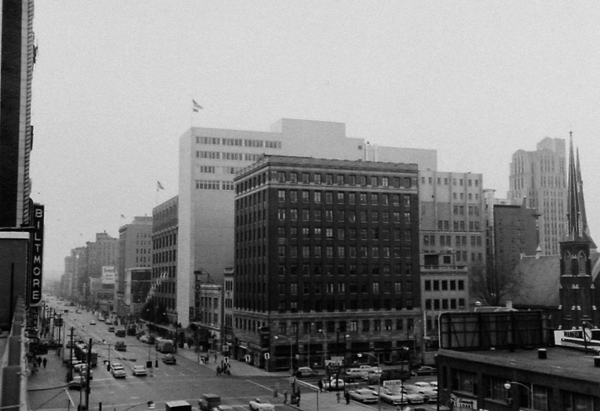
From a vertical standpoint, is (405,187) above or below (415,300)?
above

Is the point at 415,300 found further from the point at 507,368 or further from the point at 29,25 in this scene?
the point at 29,25

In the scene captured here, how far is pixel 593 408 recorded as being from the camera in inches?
1486

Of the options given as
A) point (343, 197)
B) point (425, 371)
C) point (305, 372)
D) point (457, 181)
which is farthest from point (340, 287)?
point (457, 181)

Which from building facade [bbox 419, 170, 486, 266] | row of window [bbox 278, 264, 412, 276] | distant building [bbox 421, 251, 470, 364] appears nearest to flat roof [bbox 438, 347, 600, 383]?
row of window [bbox 278, 264, 412, 276]

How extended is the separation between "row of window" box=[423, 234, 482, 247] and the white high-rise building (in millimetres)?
25050

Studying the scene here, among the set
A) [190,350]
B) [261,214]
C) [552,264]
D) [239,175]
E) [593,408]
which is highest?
[239,175]

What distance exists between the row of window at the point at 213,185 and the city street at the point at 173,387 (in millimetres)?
48486

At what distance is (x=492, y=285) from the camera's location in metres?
141

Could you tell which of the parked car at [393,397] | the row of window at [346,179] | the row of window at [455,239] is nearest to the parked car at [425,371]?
the parked car at [393,397]

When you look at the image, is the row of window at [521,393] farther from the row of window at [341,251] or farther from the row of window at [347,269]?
the row of window at [341,251]

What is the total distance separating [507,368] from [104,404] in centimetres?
4276

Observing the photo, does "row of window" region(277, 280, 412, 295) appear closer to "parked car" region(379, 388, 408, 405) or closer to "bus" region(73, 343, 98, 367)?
"bus" region(73, 343, 98, 367)

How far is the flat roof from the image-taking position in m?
40.3

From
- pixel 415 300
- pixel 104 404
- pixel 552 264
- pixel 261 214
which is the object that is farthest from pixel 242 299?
pixel 552 264
